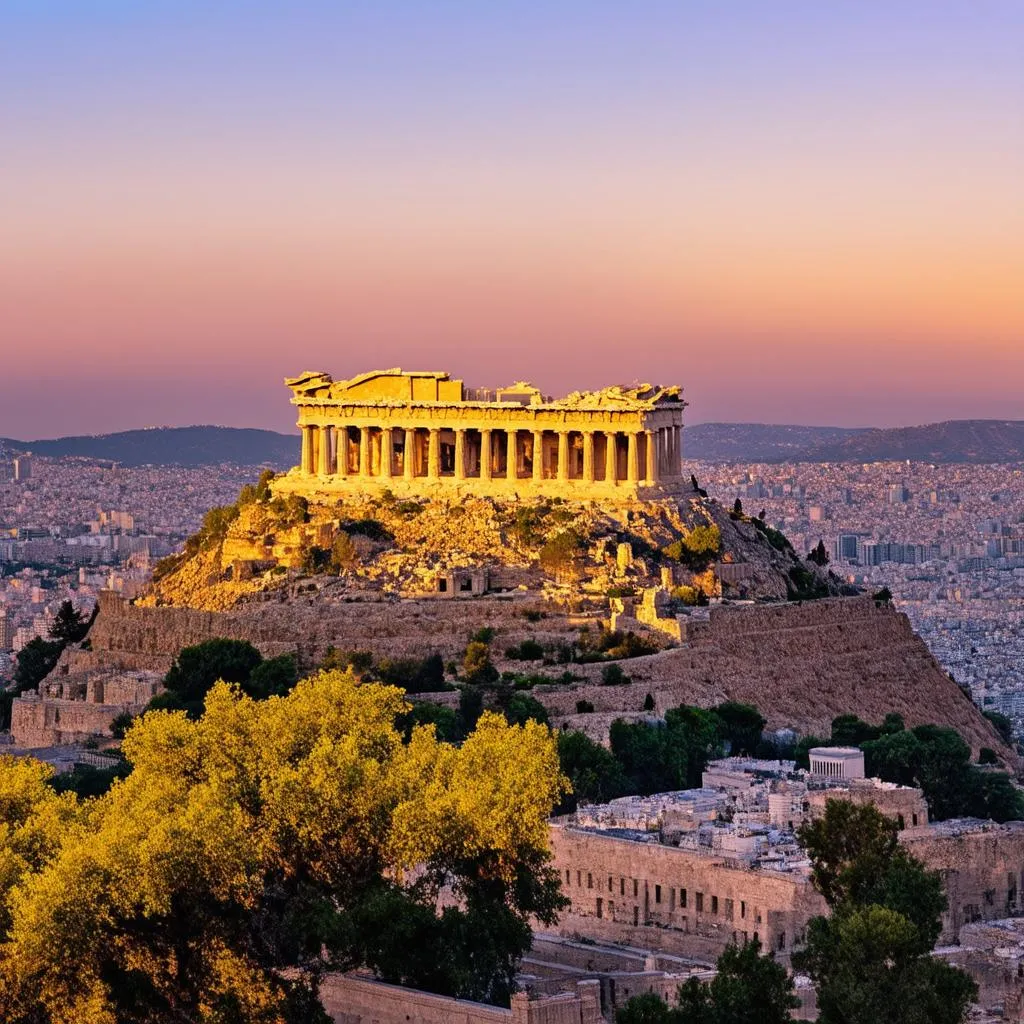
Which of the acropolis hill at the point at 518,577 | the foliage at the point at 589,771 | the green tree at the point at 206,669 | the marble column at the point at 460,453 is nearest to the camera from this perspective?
the foliage at the point at 589,771

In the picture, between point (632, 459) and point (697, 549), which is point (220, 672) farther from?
point (632, 459)

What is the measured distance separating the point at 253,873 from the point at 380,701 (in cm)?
948

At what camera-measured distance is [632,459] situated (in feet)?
379

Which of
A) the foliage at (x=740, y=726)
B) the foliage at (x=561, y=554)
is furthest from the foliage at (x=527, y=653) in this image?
the foliage at (x=561, y=554)

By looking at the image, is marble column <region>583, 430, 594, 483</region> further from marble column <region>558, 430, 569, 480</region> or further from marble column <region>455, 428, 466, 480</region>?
marble column <region>455, 428, 466, 480</region>

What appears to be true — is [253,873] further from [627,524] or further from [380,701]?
[627,524]

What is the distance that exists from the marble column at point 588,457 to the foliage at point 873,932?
45.7m

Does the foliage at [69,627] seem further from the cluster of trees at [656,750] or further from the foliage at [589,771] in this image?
the foliage at [589,771]

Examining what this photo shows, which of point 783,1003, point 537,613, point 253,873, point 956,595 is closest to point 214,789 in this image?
point 253,873

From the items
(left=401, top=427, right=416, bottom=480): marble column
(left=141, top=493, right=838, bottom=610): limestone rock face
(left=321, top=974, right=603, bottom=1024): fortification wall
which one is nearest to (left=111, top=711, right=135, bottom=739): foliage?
(left=141, top=493, right=838, bottom=610): limestone rock face

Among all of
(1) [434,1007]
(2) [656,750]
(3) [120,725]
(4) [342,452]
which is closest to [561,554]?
(4) [342,452]

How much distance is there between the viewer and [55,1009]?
65.9 m

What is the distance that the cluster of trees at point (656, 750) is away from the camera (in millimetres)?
85625

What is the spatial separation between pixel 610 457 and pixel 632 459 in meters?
0.76
